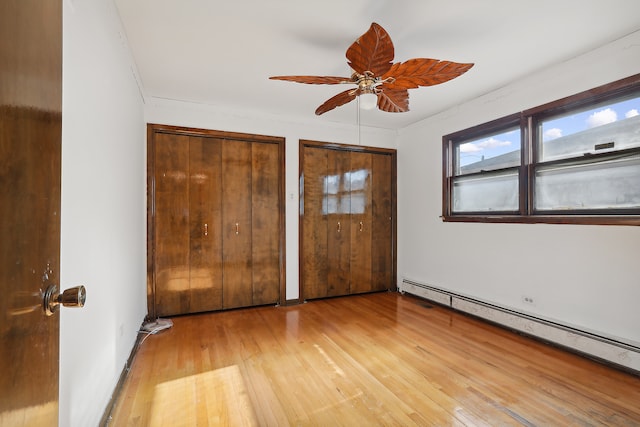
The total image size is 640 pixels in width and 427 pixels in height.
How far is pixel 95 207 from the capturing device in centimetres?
156

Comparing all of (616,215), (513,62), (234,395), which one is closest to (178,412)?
(234,395)

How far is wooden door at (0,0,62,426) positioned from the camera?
0.58 metres

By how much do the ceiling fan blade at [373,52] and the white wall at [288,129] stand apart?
68.4 inches

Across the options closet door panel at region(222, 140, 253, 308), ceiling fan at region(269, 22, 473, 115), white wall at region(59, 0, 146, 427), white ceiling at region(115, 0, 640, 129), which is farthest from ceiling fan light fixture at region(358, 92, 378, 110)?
closet door panel at region(222, 140, 253, 308)

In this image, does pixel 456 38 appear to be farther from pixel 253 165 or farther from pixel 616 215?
pixel 253 165

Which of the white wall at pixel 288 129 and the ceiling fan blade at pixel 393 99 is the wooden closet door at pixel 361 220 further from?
the ceiling fan blade at pixel 393 99

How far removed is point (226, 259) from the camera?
12.4 ft

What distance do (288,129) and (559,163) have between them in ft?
10.0

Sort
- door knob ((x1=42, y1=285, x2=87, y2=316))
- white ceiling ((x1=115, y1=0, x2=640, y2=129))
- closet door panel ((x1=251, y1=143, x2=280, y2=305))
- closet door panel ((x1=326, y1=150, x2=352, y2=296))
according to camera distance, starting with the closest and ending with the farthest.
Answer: door knob ((x1=42, y1=285, x2=87, y2=316)), white ceiling ((x1=115, y1=0, x2=640, y2=129)), closet door panel ((x1=251, y1=143, x2=280, y2=305)), closet door panel ((x1=326, y1=150, x2=352, y2=296))

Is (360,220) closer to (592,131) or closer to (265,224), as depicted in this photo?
(265,224)

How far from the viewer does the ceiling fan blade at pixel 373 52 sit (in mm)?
1611

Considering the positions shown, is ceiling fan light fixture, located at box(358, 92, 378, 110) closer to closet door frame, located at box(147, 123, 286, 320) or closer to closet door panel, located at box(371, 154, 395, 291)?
closet door frame, located at box(147, 123, 286, 320)

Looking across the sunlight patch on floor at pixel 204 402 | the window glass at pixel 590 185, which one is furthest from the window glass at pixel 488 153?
the sunlight patch on floor at pixel 204 402

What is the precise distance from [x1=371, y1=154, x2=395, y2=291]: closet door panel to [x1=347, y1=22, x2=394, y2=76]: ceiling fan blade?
8.97 ft
